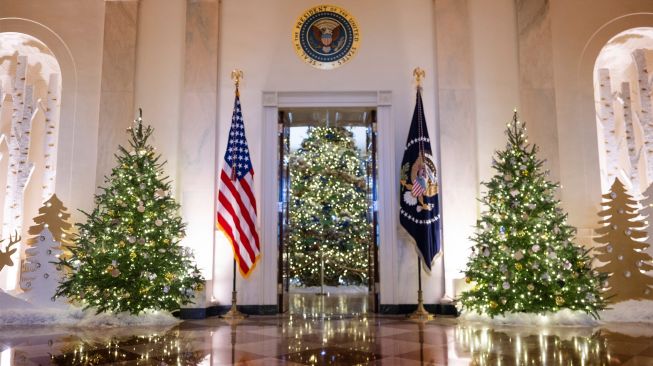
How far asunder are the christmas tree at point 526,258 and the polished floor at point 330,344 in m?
0.48

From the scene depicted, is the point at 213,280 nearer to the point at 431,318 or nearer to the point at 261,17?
the point at 431,318

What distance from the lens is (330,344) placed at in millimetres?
4879

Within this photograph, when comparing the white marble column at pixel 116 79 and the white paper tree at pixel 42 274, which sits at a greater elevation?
the white marble column at pixel 116 79

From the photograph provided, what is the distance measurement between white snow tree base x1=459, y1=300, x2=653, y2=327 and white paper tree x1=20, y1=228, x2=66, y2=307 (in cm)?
543

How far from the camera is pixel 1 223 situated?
915cm

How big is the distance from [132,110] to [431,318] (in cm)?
562

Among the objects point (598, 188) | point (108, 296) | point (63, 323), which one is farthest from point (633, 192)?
point (63, 323)

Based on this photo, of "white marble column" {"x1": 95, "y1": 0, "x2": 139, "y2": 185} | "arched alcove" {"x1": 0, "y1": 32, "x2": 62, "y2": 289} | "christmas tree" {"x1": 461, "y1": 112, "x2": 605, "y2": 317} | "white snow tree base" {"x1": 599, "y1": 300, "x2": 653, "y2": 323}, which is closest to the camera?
"christmas tree" {"x1": 461, "y1": 112, "x2": 605, "y2": 317}

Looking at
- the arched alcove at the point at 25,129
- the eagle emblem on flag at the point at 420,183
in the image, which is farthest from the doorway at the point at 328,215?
the arched alcove at the point at 25,129

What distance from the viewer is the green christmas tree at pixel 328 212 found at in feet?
44.1

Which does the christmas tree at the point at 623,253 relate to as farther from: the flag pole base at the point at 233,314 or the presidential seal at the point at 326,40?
the flag pole base at the point at 233,314

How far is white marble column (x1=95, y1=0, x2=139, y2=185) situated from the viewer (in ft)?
26.3

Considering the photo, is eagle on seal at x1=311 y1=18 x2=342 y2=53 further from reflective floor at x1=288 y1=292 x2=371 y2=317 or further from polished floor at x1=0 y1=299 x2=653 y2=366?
polished floor at x1=0 y1=299 x2=653 y2=366

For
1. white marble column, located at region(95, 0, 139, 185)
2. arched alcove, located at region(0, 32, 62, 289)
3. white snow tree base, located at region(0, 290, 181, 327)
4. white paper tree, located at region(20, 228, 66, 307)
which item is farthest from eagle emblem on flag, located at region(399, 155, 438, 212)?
arched alcove, located at region(0, 32, 62, 289)
